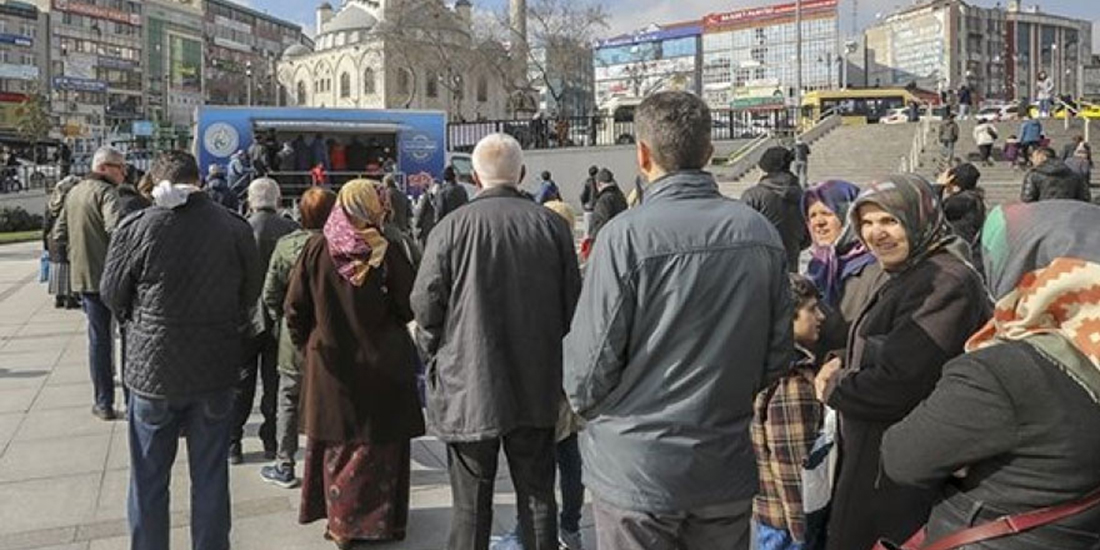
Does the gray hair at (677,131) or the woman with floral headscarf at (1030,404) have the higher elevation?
the gray hair at (677,131)

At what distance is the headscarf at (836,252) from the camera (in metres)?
3.52

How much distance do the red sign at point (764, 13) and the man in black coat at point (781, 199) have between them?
355 feet

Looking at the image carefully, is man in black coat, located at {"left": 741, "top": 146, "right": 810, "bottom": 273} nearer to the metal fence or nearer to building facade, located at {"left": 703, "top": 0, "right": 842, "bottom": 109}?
the metal fence

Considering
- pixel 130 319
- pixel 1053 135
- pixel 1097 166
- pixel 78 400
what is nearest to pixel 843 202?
pixel 130 319

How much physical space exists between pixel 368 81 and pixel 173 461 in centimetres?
8436

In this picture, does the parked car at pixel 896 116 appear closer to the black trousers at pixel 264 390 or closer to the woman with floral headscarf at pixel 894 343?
the black trousers at pixel 264 390

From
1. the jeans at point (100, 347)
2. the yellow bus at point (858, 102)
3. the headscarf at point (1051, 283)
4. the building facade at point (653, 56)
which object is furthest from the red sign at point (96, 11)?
the headscarf at point (1051, 283)

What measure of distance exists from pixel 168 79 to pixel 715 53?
71.4 metres

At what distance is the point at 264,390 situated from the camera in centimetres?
570

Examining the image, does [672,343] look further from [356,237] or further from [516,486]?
[356,237]

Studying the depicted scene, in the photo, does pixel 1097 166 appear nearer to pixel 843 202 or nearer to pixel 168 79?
pixel 843 202

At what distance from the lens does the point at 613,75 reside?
130 meters

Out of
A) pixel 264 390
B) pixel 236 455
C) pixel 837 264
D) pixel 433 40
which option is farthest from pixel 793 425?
pixel 433 40

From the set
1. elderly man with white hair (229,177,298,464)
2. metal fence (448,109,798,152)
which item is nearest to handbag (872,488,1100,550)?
elderly man with white hair (229,177,298,464)
